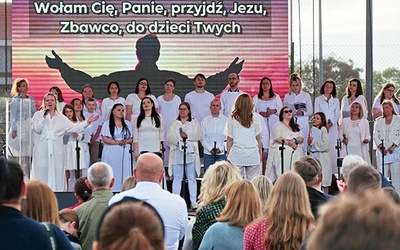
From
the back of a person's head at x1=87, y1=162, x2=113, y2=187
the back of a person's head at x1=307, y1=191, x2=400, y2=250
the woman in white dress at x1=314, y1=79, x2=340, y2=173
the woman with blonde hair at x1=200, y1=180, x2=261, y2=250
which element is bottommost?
the woman with blonde hair at x1=200, y1=180, x2=261, y2=250

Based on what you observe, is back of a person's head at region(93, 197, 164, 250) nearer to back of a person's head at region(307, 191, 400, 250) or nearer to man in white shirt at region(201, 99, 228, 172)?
back of a person's head at region(307, 191, 400, 250)

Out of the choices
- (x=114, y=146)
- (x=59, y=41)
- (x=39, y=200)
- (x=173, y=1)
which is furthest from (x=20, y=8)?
(x=39, y=200)

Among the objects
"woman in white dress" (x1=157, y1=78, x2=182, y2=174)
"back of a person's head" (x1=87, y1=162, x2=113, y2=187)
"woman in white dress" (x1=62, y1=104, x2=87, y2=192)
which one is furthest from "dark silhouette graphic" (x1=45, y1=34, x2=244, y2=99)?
"back of a person's head" (x1=87, y1=162, x2=113, y2=187)

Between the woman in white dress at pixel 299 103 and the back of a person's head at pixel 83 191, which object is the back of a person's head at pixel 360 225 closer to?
the back of a person's head at pixel 83 191

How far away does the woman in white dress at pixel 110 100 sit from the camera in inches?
622

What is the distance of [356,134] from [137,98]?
380 centimetres

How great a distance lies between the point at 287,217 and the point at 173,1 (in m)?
12.8

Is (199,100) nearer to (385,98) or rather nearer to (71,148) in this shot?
(71,148)

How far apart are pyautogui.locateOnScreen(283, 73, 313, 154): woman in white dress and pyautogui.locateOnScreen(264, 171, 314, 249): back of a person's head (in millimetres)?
10759

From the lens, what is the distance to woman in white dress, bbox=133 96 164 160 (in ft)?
48.6

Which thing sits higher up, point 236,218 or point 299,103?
point 299,103

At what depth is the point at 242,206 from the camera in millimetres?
5531

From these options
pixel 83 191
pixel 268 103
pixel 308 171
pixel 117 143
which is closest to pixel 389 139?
pixel 268 103

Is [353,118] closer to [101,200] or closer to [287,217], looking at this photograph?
[101,200]
